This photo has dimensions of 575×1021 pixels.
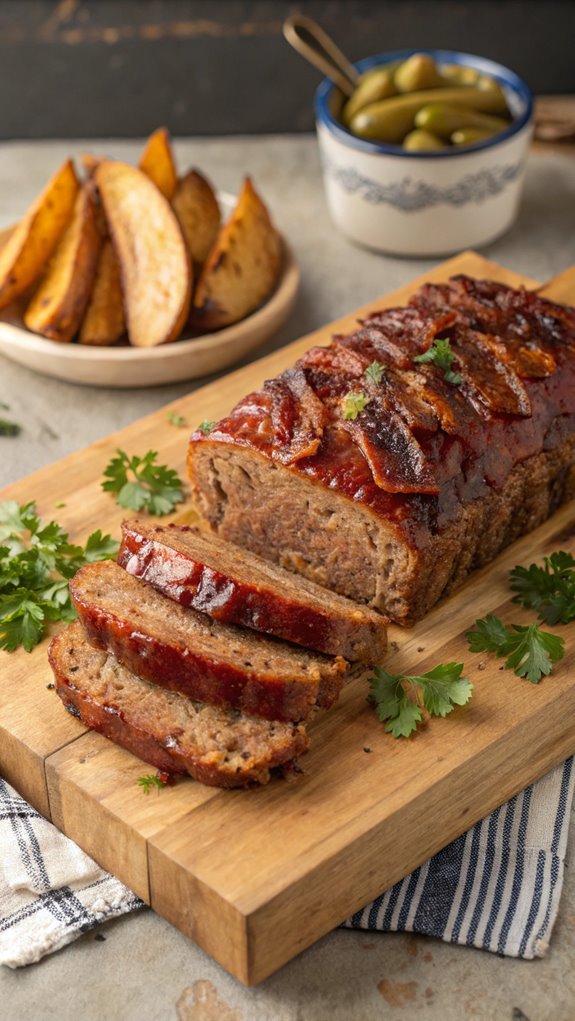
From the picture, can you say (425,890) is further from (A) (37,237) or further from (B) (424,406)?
(A) (37,237)

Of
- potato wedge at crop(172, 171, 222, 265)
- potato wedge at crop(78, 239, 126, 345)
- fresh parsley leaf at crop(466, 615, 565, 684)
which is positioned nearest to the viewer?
fresh parsley leaf at crop(466, 615, 565, 684)

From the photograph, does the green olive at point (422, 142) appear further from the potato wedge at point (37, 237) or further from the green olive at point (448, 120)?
the potato wedge at point (37, 237)

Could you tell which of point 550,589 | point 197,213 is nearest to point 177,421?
point 197,213

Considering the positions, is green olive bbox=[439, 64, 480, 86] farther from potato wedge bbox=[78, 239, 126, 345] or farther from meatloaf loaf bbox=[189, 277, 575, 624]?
meatloaf loaf bbox=[189, 277, 575, 624]

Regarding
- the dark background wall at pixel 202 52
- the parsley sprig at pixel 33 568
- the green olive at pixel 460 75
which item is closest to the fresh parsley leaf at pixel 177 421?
the parsley sprig at pixel 33 568

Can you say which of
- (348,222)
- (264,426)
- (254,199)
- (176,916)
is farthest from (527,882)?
(348,222)

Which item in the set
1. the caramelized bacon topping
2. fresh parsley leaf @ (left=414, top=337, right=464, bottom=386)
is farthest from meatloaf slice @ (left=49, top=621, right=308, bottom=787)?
fresh parsley leaf @ (left=414, top=337, right=464, bottom=386)

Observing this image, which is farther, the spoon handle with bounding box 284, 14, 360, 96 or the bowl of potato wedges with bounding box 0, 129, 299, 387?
the spoon handle with bounding box 284, 14, 360, 96
